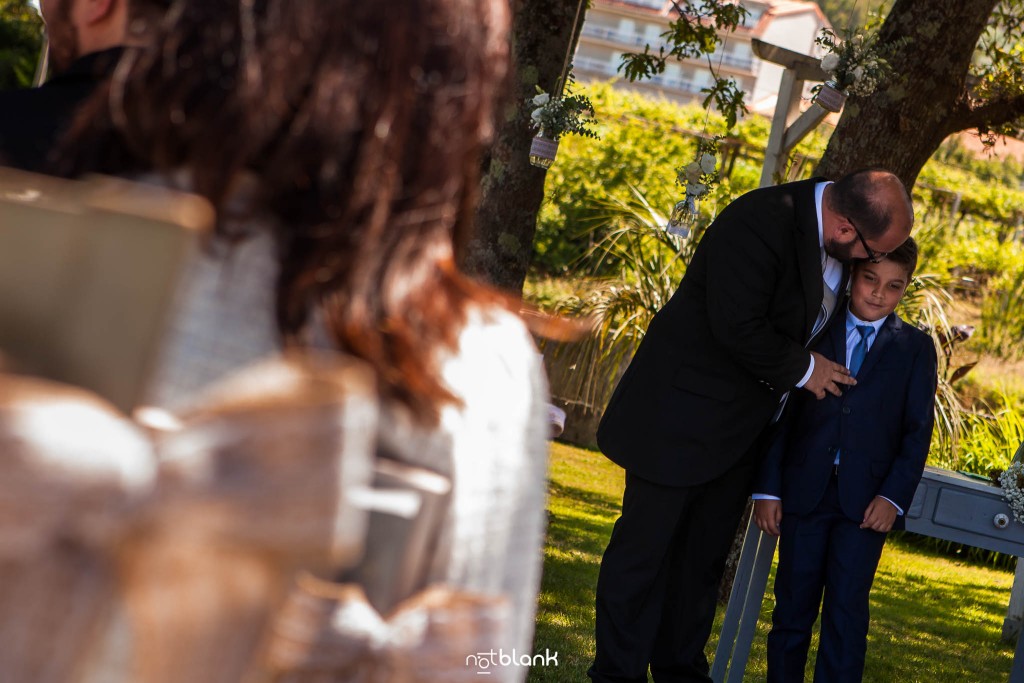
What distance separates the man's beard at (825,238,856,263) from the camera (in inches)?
151

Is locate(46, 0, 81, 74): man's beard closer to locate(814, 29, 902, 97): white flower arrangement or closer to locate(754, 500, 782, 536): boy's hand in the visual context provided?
locate(754, 500, 782, 536): boy's hand

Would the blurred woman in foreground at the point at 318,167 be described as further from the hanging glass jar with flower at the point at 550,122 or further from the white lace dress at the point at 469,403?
the hanging glass jar with flower at the point at 550,122

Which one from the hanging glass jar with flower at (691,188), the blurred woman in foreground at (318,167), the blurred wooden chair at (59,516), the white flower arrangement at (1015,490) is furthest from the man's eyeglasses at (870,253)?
the blurred wooden chair at (59,516)

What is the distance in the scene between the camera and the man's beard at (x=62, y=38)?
120 centimetres

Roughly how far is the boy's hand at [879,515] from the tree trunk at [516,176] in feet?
5.69

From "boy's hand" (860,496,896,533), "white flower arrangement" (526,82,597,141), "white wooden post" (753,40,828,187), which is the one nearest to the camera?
"boy's hand" (860,496,896,533)

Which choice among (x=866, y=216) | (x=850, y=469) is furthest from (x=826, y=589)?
(x=866, y=216)

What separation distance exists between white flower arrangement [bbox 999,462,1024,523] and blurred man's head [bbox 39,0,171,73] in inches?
151

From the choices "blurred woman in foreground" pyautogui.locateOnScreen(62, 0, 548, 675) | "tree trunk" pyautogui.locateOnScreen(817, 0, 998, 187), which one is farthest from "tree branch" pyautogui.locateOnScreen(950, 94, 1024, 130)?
"blurred woman in foreground" pyautogui.locateOnScreen(62, 0, 548, 675)

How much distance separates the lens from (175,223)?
74 centimetres

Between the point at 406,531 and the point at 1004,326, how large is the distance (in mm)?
11670

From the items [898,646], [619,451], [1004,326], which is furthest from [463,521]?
[1004,326]

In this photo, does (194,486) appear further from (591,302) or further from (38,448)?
(591,302)

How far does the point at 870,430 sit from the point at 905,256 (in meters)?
0.58
